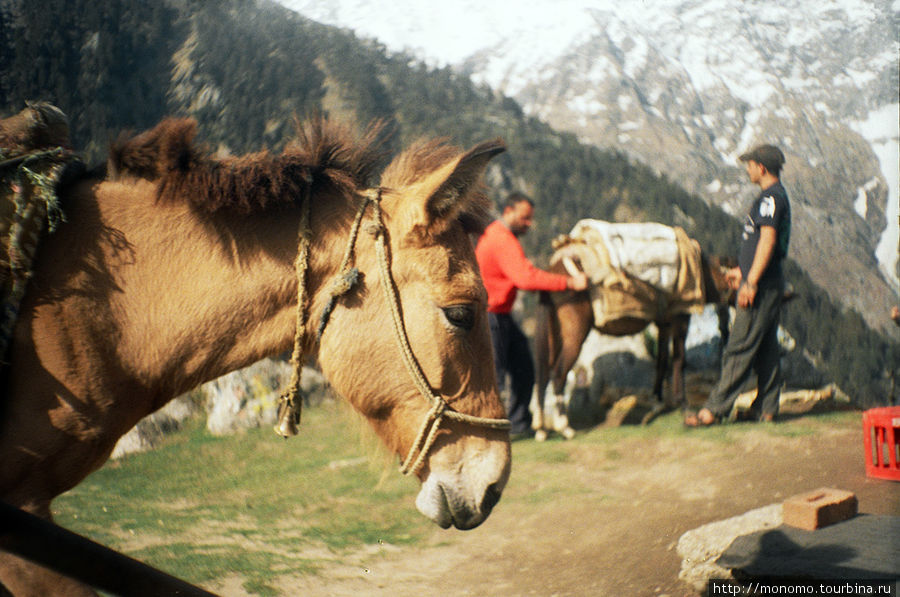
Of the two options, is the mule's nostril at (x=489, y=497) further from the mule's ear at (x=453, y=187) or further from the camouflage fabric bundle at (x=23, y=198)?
the camouflage fabric bundle at (x=23, y=198)

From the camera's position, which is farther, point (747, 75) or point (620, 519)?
point (747, 75)

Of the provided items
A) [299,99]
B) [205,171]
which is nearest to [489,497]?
[205,171]

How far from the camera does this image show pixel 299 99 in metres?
6.24

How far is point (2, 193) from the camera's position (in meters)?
1.43

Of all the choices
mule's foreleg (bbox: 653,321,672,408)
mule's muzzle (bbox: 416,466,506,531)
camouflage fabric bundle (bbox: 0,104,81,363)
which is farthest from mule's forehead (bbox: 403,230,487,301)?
mule's foreleg (bbox: 653,321,672,408)

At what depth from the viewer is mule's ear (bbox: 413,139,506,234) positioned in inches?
65.3

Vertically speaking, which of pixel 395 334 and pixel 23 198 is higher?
pixel 23 198

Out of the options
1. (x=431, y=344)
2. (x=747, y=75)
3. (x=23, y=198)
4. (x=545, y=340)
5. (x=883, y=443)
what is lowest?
(x=545, y=340)

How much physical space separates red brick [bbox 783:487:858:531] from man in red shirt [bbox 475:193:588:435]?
8.70 feet

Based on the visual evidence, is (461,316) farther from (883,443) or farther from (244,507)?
(883,443)

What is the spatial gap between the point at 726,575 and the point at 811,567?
397 mm

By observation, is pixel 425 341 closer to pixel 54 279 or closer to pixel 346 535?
pixel 54 279

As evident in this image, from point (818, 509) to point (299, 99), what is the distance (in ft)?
18.4

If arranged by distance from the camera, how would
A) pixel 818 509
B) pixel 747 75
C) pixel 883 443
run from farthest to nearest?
1. pixel 747 75
2. pixel 883 443
3. pixel 818 509
